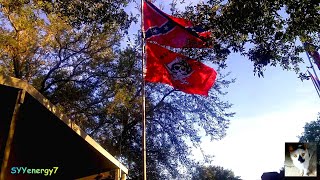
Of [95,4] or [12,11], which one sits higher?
[12,11]

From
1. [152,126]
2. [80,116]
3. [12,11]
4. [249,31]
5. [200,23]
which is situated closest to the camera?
[249,31]

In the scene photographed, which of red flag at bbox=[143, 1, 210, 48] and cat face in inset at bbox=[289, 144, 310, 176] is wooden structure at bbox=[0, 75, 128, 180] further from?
cat face in inset at bbox=[289, 144, 310, 176]

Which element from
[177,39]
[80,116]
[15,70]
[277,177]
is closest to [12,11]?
[15,70]

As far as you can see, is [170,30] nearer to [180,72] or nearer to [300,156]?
[180,72]

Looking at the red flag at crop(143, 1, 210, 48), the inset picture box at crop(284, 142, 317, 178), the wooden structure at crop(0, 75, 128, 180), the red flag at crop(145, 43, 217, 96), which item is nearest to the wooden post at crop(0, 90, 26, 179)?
the wooden structure at crop(0, 75, 128, 180)

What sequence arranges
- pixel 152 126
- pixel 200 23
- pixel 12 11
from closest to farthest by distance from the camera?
1. pixel 200 23
2. pixel 12 11
3. pixel 152 126

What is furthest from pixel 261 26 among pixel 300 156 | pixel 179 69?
pixel 300 156

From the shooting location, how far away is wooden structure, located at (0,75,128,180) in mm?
8273

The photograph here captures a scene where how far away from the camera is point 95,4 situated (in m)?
11.8

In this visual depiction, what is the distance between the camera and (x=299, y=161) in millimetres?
25578

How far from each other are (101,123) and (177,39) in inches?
388

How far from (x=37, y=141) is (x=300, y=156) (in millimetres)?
21419

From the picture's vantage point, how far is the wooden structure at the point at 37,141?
827 cm

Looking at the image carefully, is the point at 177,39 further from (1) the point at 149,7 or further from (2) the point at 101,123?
(2) the point at 101,123
